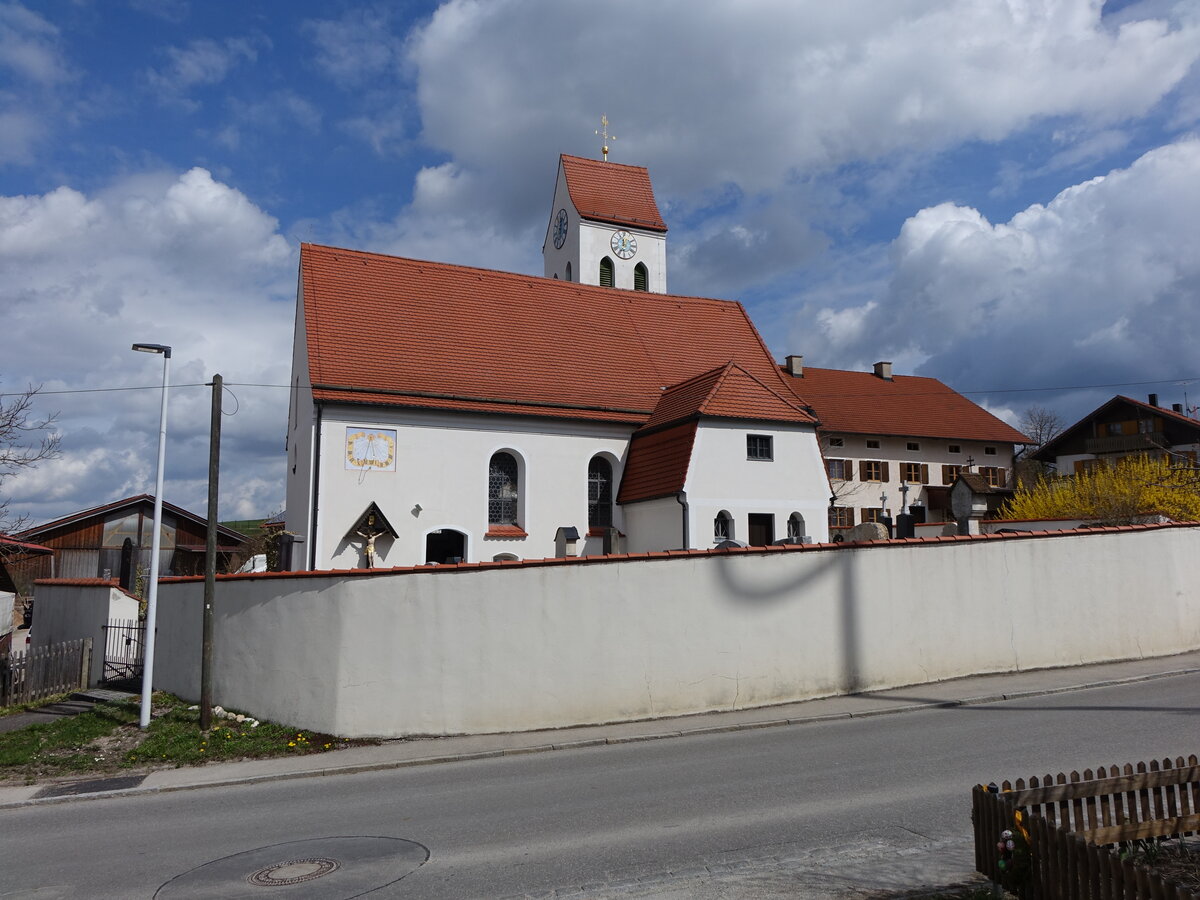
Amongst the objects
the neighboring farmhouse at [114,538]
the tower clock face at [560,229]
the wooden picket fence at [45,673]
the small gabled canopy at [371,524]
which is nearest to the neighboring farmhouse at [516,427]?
→ the small gabled canopy at [371,524]

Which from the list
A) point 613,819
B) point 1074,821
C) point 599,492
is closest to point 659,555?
point 613,819

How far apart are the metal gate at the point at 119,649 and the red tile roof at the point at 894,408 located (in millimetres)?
38852

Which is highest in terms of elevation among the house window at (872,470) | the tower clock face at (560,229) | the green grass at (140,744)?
Result: the tower clock face at (560,229)

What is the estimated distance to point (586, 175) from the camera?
45.3 meters

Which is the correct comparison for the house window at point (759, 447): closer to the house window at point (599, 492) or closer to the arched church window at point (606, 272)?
the house window at point (599, 492)

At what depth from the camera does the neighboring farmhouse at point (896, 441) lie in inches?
2058

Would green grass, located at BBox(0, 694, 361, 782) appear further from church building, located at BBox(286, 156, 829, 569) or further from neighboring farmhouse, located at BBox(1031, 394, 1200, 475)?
neighboring farmhouse, located at BBox(1031, 394, 1200, 475)

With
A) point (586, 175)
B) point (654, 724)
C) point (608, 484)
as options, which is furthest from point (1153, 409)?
point (654, 724)

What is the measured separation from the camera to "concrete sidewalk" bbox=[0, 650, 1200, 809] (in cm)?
1204

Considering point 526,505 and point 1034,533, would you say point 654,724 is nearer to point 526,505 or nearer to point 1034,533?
point 1034,533

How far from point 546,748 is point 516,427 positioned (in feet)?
47.3

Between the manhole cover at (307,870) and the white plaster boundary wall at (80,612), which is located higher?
the white plaster boundary wall at (80,612)

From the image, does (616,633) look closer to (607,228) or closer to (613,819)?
(613,819)

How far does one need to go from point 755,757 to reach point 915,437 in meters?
46.0
